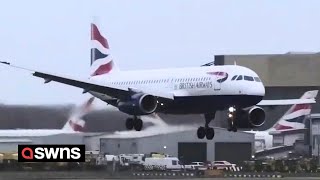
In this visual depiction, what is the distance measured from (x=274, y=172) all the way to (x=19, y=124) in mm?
26750

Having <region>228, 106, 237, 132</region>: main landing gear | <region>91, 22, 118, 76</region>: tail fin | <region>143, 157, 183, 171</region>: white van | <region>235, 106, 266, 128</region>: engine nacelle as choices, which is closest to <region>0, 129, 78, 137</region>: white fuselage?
<region>143, 157, 183, 171</region>: white van

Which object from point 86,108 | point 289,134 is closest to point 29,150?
point 86,108

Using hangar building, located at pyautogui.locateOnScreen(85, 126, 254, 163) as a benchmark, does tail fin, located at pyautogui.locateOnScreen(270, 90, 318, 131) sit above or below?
above

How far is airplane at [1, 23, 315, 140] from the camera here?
69312 millimetres

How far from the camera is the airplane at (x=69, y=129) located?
9438cm

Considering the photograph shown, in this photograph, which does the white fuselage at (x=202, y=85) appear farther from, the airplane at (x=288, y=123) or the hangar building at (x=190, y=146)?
the airplane at (x=288, y=123)

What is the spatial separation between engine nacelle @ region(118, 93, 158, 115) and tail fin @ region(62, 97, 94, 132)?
21243 mm

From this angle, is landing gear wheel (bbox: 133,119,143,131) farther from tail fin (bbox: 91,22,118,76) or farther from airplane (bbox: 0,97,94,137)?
airplane (bbox: 0,97,94,137)

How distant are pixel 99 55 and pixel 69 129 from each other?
16.9m

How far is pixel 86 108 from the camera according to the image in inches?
3698

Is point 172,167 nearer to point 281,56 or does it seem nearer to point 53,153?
point 281,56

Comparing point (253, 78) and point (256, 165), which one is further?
point (256, 165)

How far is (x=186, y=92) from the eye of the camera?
71.1 metres

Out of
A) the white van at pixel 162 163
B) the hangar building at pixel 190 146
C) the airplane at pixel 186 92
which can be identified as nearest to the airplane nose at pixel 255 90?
the airplane at pixel 186 92
